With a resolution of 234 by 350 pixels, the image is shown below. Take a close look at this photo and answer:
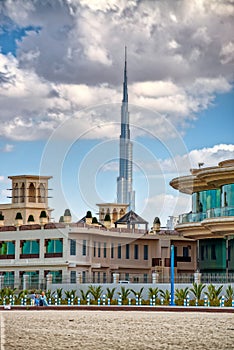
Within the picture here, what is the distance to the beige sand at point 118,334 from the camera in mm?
24266

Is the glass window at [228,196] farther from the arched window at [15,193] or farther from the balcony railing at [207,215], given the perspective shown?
the arched window at [15,193]

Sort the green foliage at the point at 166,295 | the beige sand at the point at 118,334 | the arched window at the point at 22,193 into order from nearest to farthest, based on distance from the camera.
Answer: the beige sand at the point at 118,334, the green foliage at the point at 166,295, the arched window at the point at 22,193

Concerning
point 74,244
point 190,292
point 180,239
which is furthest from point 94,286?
point 180,239

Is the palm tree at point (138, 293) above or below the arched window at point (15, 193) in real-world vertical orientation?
below

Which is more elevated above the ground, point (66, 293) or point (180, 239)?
point (180, 239)

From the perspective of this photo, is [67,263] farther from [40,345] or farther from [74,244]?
[40,345]

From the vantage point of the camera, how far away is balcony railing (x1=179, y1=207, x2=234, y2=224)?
211 ft

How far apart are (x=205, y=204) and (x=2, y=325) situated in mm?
40490

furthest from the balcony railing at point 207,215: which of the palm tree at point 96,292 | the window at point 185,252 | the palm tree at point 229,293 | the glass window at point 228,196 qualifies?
the window at point 185,252

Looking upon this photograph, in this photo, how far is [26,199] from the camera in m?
102

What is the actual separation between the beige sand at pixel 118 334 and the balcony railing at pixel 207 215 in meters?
26.7

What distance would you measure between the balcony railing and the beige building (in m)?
31.3

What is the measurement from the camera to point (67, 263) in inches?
3115

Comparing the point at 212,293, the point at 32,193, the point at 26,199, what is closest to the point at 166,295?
the point at 212,293
